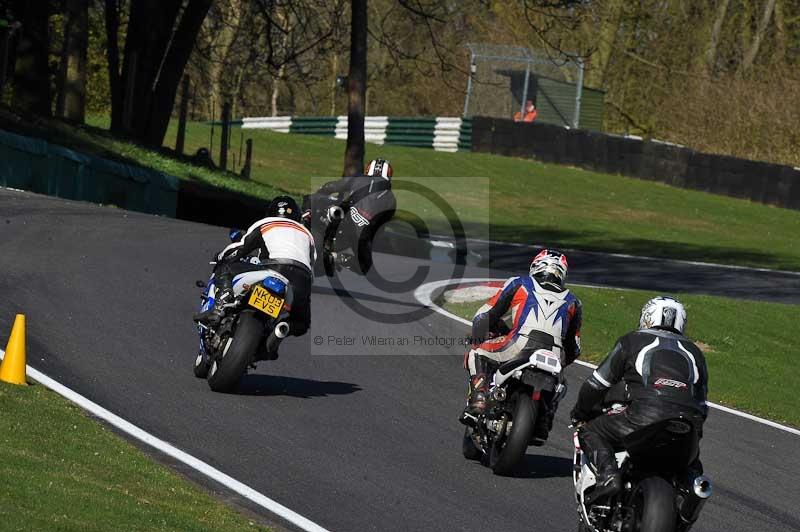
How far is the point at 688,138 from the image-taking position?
A: 4762 cm

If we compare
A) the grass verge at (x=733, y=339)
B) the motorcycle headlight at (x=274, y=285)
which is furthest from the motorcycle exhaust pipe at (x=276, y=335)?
the grass verge at (x=733, y=339)

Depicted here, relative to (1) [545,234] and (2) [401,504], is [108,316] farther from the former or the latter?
(1) [545,234]

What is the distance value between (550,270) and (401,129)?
38094mm

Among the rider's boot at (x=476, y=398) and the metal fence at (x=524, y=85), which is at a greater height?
the metal fence at (x=524, y=85)

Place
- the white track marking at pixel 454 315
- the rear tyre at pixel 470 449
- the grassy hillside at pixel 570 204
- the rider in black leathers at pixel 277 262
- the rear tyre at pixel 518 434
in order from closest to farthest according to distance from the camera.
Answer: the rear tyre at pixel 518 434 → the rear tyre at pixel 470 449 → the rider in black leathers at pixel 277 262 → the white track marking at pixel 454 315 → the grassy hillside at pixel 570 204

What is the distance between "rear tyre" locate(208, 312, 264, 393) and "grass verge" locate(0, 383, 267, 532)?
1518 millimetres

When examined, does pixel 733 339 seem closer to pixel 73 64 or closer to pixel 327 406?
pixel 327 406

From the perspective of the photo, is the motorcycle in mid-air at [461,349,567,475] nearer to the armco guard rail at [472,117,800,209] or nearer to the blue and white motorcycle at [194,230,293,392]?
the blue and white motorcycle at [194,230,293,392]

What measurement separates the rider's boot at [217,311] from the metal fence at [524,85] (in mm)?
37444

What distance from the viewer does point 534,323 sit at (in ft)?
28.4

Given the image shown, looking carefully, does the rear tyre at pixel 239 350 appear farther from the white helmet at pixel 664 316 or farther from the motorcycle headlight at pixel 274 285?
the white helmet at pixel 664 316

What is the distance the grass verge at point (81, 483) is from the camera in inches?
231

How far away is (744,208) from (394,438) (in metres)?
30.8

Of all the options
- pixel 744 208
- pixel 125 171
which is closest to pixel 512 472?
pixel 125 171
